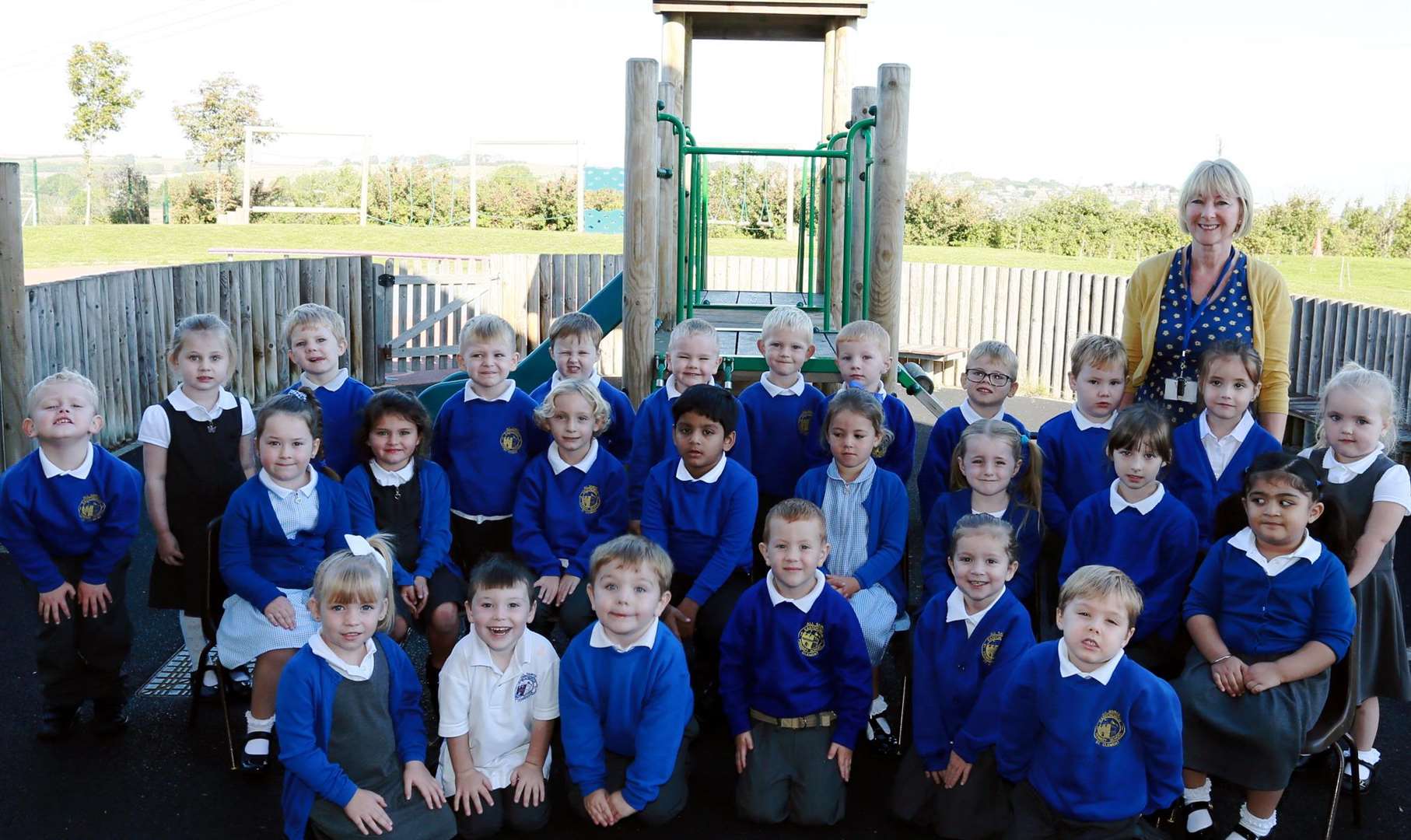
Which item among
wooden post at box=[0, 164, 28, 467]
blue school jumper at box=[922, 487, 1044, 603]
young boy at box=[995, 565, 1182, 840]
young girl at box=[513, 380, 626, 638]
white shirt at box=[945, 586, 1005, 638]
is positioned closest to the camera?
young boy at box=[995, 565, 1182, 840]

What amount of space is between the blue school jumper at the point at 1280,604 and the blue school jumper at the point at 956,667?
0.64 metres

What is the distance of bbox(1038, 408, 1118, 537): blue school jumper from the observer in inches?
173

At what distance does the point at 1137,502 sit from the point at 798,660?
1.28 metres

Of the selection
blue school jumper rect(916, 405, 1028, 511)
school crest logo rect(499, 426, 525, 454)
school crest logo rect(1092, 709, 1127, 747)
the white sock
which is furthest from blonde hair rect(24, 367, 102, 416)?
the white sock

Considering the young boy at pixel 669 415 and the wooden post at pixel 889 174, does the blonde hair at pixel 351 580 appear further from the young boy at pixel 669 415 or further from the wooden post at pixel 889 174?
the wooden post at pixel 889 174

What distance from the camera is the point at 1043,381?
1416cm

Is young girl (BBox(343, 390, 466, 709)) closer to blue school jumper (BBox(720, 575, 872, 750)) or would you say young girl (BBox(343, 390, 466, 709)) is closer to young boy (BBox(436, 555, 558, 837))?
young boy (BBox(436, 555, 558, 837))

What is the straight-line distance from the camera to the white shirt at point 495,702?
355 centimetres

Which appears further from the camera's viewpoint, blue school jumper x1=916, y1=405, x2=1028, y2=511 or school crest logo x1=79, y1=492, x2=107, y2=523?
blue school jumper x1=916, y1=405, x2=1028, y2=511

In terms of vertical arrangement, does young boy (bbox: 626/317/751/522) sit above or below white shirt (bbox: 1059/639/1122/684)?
above

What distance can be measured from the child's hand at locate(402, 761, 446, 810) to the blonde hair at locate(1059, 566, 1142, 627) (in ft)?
6.42

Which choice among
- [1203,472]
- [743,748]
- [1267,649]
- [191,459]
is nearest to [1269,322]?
[1203,472]

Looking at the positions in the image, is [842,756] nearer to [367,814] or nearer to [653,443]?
[367,814]

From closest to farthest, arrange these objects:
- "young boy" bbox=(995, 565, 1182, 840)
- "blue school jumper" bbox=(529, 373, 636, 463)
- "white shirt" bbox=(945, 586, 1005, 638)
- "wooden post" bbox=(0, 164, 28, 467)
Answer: "young boy" bbox=(995, 565, 1182, 840), "white shirt" bbox=(945, 586, 1005, 638), "blue school jumper" bbox=(529, 373, 636, 463), "wooden post" bbox=(0, 164, 28, 467)
